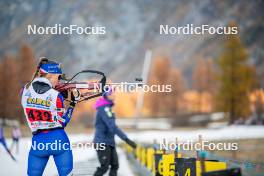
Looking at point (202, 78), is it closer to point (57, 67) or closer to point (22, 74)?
point (22, 74)

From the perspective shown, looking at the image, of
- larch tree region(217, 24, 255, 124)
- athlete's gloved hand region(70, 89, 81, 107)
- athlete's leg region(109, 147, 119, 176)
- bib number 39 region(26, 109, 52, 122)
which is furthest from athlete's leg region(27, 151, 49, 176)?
larch tree region(217, 24, 255, 124)

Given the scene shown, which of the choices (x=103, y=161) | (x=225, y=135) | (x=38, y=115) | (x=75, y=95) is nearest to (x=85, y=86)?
(x=75, y=95)

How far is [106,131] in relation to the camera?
8.27m

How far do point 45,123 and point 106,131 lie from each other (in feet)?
9.44

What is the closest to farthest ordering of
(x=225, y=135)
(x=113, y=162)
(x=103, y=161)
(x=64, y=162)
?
1. (x=64, y=162)
2. (x=103, y=161)
3. (x=113, y=162)
4. (x=225, y=135)

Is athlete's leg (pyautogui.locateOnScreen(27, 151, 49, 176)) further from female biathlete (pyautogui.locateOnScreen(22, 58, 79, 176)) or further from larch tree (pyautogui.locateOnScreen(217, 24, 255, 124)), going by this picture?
larch tree (pyautogui.locateOnScreen(217, 24, 255, 124))

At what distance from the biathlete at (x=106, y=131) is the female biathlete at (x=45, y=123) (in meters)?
2.54

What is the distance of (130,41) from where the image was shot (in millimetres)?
199750

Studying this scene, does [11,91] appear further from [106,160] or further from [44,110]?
[44,110]

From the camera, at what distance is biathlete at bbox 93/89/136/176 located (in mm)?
8086

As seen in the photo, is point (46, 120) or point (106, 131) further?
point (106, 131)

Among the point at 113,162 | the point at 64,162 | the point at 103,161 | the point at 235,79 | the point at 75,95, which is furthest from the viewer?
the point at 235,79

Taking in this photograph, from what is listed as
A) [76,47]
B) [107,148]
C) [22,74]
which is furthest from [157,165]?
[76,47]

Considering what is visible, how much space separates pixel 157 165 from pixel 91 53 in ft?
587
